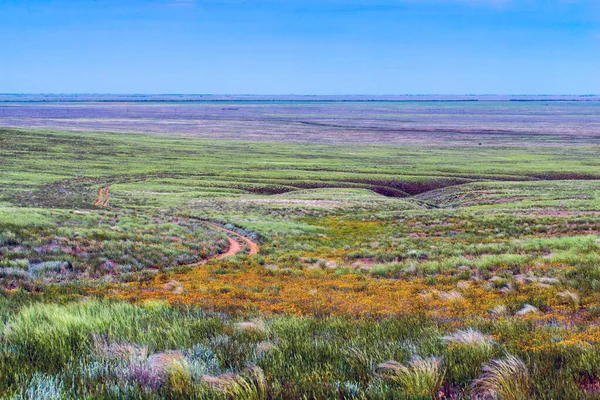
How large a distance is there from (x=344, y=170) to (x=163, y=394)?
7757 centimetres

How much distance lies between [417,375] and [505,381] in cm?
68

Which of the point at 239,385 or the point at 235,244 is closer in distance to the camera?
the point at 239,385

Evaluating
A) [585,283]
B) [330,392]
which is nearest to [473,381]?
[330,392]

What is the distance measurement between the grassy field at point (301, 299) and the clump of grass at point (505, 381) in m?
0.02

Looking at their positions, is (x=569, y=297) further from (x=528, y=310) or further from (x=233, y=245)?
(x=233, y=245)

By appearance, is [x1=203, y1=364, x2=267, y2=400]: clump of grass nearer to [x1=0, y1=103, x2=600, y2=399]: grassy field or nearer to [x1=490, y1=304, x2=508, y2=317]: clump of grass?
[x1=0, y1=103, x2=600, y2=399]: grassy field

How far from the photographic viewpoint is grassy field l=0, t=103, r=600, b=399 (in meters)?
4.06

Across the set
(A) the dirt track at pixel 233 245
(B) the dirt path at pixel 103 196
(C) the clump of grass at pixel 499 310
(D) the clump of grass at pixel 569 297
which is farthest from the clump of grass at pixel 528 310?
(B) the dirt path at pixel 103 196

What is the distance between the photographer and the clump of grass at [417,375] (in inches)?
151

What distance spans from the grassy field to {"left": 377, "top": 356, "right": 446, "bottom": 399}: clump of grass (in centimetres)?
2

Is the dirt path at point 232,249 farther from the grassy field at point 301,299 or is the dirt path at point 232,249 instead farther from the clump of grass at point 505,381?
the clump of grass at point 505,381

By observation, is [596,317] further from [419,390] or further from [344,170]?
[344,170]

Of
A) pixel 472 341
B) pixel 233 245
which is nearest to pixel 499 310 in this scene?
pixel 472 341

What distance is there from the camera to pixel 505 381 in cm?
383
